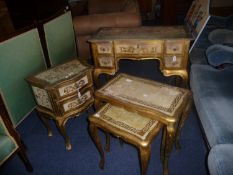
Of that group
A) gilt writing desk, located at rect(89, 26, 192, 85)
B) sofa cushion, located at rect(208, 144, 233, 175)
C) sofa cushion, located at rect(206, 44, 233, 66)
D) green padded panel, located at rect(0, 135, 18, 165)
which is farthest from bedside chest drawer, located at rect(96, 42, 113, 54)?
sofa cushion, located at rect(208, 144, 233, 175)

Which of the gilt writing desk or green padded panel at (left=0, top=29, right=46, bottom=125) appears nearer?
green padded panel at (left=0, top=29, right=46, bottom=125)

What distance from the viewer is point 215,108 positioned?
1594mm

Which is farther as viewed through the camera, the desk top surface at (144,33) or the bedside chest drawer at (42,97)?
the desk top surface at (144,33)

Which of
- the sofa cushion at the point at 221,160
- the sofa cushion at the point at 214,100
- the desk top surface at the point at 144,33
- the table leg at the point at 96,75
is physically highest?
the desk top surface at the point at 144,33

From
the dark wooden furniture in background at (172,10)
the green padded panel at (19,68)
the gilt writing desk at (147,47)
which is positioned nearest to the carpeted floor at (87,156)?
the green padded panel at (19,68)

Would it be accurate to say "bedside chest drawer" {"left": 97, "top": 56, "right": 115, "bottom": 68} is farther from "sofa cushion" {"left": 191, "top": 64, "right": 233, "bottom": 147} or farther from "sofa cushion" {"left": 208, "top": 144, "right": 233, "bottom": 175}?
"sofa cushion" {"left": 208, "top": 144, "right": 233, "bottom": 175}

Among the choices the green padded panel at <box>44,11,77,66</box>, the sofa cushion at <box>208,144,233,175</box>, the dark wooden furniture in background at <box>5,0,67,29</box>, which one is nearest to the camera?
the sofa cushion at <box>208,144,233,175</box>

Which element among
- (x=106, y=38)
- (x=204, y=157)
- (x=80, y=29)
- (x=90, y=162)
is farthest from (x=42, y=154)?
(x=80, y=29)

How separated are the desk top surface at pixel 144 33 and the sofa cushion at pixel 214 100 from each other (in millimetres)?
398

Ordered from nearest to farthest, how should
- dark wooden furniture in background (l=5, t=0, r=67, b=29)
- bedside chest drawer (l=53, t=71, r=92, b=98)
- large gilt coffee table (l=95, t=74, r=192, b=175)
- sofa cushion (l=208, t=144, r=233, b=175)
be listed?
sofa cushion (l=208, t=144, r=233, b=175)
large gilt coffee table (l=95, t=74, r=192, b=175)
bedside chest drawer (l=53, t=71, r=92, b=98)
dark wooden furniture in background (l=5, t=0, r=67, b=29)

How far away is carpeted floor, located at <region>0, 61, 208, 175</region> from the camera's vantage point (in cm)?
186

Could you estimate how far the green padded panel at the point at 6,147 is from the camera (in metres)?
1.52

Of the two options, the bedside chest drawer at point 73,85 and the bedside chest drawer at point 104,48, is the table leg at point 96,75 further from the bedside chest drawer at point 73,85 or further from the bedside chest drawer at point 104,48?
the bedside chest drawer at point 73,85

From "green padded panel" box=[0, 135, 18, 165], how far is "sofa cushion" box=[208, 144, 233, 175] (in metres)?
1.39
